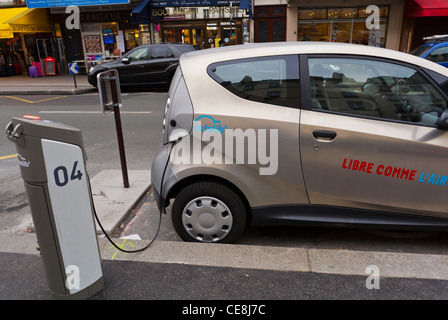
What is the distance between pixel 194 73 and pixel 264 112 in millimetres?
700

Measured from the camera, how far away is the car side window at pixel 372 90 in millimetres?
2908

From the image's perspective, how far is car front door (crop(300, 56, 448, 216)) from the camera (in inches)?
110

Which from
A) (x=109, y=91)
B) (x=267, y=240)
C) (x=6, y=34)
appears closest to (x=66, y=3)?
(x=6, y=34)

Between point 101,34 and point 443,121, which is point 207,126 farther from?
point 101,34

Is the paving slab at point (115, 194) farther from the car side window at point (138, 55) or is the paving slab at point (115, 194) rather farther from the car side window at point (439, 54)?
the car side window at point (138, 55)

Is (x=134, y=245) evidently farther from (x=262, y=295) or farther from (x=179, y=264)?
(x=262, y=295)

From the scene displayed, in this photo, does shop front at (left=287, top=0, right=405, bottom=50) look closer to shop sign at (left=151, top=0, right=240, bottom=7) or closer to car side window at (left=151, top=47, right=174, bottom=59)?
shop sign at (left=151, top=0, right=240, bottom=7)

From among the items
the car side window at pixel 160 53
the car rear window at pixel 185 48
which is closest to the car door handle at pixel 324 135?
the car side window at pixel 160 53

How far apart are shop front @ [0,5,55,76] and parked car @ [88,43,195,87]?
26.6 ft

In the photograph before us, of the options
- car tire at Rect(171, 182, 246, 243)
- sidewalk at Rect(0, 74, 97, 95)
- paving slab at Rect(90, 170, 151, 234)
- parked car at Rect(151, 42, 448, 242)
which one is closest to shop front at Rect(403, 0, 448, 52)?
sidewalk at Rect(0, 74, 97, 95)

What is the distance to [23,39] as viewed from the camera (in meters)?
20.3

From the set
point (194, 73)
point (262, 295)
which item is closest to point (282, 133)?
point (194, 73)
